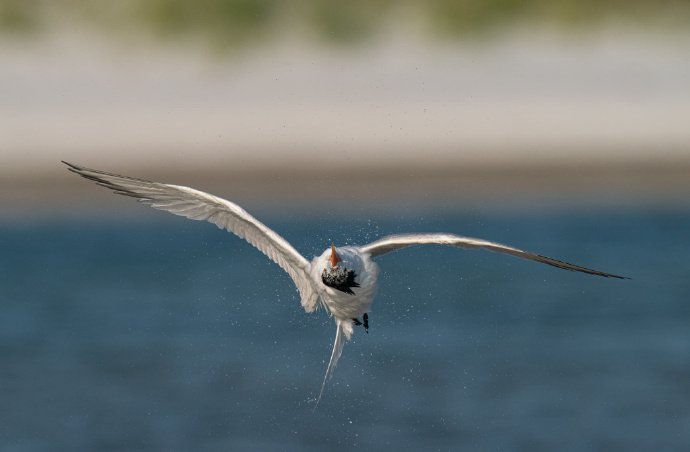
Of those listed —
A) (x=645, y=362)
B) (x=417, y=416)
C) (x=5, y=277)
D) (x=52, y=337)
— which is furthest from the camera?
(x=5, y=277)

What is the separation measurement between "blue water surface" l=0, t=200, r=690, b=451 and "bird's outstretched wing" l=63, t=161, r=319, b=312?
3208 mm

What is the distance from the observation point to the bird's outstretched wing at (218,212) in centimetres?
1180

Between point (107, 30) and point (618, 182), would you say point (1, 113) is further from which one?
point (618, 182)

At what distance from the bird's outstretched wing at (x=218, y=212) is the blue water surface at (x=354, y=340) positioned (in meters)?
3.21

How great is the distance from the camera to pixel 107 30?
3084cm

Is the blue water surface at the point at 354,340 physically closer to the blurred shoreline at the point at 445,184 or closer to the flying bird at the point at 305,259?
the blurred shoreline at the point at 445,184

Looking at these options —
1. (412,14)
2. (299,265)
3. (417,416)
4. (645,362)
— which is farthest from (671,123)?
(299,265)

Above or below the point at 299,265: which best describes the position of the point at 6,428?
below

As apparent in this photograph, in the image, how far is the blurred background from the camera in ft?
54.1

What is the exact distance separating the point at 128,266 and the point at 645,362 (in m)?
9.03

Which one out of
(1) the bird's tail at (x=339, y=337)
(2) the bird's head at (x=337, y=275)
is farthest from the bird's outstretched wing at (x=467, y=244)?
(1) the bird's tail at (x=339, y=337)

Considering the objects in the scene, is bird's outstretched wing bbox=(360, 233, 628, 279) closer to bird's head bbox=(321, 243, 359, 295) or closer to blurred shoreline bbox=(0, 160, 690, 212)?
bird's head bbox=(321, 243, 359, 295)

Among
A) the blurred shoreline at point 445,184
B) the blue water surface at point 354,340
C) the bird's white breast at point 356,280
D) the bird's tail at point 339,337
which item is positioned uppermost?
the bird's white breast at point 356,280

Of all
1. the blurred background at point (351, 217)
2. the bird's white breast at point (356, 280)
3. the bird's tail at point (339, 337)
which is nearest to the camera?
the bird's white breast at point (356, 280)
